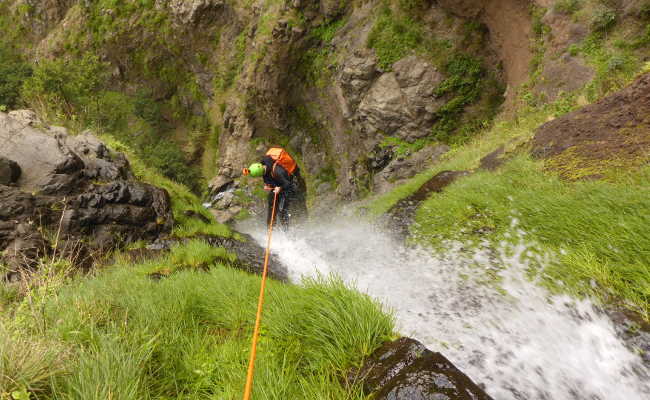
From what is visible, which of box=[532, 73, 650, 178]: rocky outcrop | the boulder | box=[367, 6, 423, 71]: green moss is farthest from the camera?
box=[367, 6, 423, 71]: green moss

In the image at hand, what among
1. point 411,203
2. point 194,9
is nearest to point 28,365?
point 411,203

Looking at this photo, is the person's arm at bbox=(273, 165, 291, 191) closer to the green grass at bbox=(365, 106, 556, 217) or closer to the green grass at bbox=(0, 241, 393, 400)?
the green grass at bbox=(365, 106, 556, 217)

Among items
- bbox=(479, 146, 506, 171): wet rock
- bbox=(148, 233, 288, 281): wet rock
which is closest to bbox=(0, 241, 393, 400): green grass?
bbox=(148, 233, 288, 281): wet rock

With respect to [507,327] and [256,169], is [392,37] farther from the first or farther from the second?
[507,327]

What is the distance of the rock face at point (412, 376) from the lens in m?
1.63

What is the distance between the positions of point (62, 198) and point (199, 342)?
6.47 m

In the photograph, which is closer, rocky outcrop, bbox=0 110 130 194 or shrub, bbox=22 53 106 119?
rocky outcrop, bbox=0 110 130 194

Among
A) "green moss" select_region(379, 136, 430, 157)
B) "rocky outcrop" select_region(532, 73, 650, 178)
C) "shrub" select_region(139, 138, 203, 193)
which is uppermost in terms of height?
"rocky outcrop" select_region(532, 73, 650, 178)

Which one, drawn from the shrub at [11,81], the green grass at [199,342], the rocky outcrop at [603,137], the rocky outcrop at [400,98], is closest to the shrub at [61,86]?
the shrub at [11,81]

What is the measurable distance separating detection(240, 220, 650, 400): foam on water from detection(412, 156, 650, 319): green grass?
0.31 metres

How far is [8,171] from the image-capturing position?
6.29 meters

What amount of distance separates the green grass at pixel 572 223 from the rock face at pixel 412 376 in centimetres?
208

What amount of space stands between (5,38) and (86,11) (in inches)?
449

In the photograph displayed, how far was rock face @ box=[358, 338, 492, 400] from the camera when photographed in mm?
1633
